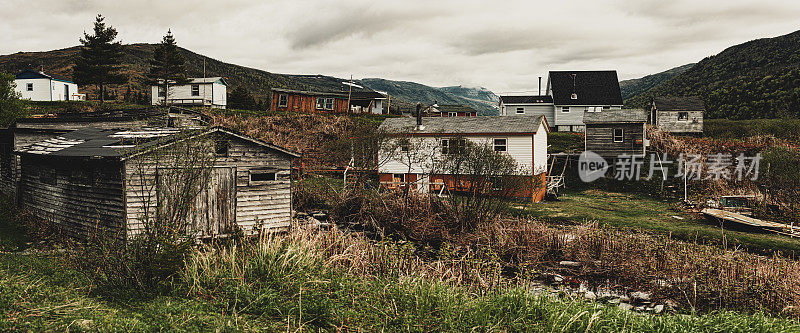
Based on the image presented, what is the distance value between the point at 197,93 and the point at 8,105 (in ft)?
65.6

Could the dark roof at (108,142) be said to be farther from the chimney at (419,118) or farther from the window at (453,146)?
the chimney at (419,118)

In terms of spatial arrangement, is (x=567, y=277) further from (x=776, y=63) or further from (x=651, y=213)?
(x=776, y=63)

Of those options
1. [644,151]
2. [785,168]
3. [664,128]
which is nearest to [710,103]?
[664,128]

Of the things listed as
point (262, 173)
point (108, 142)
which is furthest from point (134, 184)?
point (262, 173)

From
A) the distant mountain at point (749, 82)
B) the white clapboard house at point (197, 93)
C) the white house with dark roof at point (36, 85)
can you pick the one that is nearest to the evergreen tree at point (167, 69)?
the white clapboard house at point (197, 93)

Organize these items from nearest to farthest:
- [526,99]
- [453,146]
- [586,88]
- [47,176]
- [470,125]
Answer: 1. [47,176]
2. [453,146]
3. [470,125]
4. [586,88]
5. [526,99]

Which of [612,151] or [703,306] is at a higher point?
[612,151]

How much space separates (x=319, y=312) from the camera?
7590 millimetres

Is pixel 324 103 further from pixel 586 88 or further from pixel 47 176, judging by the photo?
pixel 47 176

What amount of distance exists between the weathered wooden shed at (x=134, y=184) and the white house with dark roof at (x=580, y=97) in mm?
40818

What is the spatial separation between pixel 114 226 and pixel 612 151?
103ft

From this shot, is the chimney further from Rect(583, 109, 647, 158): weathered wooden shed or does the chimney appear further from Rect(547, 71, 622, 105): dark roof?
Rect(547, 71, 622, 105): dark roof

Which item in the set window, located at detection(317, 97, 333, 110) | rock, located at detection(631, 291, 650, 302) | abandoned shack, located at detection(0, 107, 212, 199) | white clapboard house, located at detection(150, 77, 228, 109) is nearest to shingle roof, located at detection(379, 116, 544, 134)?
abandoned shack, located at detection(0, 107, 212, 199)

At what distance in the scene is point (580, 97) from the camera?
165 feet
